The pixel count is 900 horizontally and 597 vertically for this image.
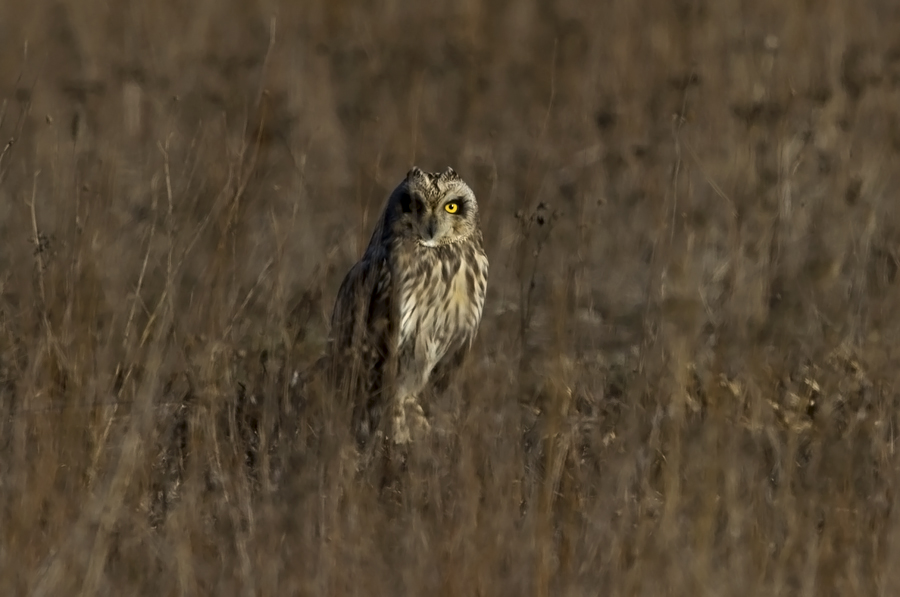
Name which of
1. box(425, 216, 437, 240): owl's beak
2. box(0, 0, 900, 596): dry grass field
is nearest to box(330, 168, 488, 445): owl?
box(425, 216, 437, 240): owl's beak

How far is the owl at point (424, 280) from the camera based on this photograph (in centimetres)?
564

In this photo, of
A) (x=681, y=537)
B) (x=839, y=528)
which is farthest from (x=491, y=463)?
(x=839, y=528)

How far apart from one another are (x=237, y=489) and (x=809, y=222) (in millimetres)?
3441

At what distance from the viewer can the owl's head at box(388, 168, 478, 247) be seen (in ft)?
18.4

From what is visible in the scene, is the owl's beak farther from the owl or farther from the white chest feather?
the white chest feather

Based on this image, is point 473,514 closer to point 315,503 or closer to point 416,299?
point 315,503

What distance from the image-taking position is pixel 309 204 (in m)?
7.96

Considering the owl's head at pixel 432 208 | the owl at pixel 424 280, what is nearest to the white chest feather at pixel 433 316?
the owl at pixel 424 280

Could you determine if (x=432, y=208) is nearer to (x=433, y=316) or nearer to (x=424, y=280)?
(x=424, y=280)

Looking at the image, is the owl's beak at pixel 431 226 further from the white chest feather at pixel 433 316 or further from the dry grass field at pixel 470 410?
the dry grass field at pixel 470 410

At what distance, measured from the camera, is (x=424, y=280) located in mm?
5742

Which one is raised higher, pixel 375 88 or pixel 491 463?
pixel 375 88

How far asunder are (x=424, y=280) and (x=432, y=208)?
28 centimetres

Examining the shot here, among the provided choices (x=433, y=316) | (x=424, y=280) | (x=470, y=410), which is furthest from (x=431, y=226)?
(x=470, y=410)
